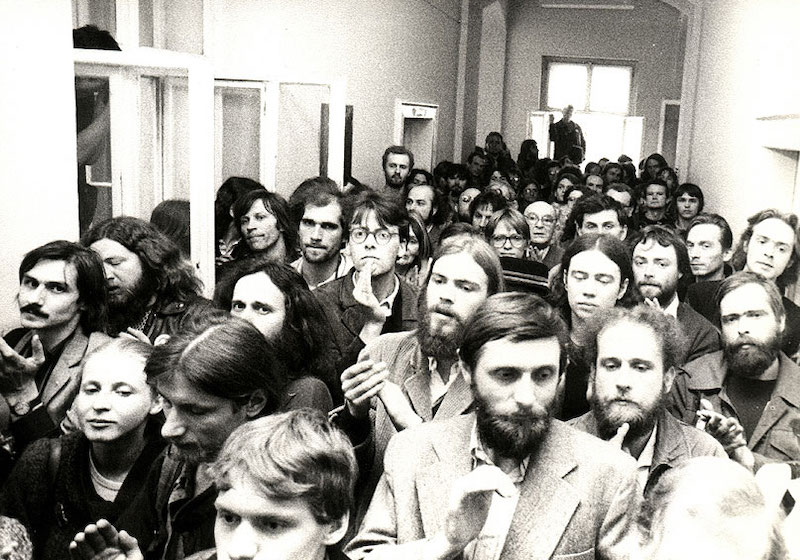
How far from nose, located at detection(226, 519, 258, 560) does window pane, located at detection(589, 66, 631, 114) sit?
56.5 feet

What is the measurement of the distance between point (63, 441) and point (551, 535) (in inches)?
55.6

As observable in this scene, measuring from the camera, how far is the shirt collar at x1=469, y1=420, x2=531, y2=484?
7.41ft

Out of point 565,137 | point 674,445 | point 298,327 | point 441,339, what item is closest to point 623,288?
point 441,339

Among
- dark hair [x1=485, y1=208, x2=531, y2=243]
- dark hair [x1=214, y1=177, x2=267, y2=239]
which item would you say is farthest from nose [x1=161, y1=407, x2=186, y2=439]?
dark hair [x1=214, y1=177, x2=267, y2=239]

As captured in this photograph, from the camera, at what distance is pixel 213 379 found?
96.3 inches

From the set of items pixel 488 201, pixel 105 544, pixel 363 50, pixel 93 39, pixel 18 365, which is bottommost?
pixel 105 544

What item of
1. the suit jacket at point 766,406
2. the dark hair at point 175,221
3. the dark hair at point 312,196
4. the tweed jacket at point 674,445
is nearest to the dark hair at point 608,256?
the suit jacket at point 766,406

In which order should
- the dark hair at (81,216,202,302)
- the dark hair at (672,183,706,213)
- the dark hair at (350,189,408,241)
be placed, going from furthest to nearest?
1. the dark hair at (672,183,706,213)
2. the dark hair at (350,189,408,241)
3. the dark hair at (81,216,202,302)

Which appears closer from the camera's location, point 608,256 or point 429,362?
point 429,362

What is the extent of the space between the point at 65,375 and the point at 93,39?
3.00m

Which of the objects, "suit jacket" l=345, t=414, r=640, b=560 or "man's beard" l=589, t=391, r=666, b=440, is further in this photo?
"man's beard" l=589, t=391, r=666, b=440

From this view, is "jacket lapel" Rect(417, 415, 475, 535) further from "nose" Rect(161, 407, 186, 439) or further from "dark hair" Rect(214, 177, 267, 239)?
"dark hair" Rect(214, 177, 267, 239)

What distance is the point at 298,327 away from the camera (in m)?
3.25

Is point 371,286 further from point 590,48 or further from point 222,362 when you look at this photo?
point 590,48
